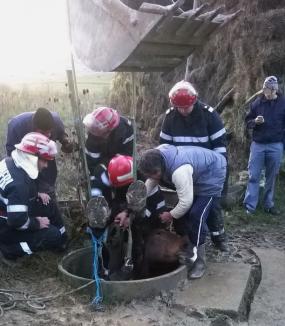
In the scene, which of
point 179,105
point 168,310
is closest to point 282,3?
point 179,105

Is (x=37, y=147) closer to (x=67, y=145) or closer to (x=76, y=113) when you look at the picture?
(x=76, y=113)

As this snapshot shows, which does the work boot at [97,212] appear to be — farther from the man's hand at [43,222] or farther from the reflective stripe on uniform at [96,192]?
the man's hand at [43,222]

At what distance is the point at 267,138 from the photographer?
281 inches

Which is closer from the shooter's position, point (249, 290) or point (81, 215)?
point (249, 290)

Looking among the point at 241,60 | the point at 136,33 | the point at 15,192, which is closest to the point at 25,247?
the point at 15,192

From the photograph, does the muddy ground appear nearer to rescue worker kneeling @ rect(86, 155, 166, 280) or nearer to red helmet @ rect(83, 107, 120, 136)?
rescue worker kneeling @ rect(86, 155, 166, 280)

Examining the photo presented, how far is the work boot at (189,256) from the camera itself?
15.5ft

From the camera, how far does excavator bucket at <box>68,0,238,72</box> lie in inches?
162

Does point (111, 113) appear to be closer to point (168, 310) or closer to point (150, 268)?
point (150, 268)

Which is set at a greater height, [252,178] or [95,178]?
[95,178]

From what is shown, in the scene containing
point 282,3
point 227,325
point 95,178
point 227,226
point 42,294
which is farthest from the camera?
point 282,3

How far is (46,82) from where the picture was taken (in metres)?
11.5

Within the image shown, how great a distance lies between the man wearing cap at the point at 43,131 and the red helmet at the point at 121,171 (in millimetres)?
935

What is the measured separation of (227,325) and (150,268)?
1.16 metres
